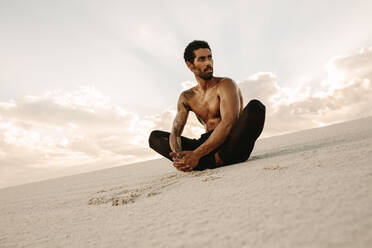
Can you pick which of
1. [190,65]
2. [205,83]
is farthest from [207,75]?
[190,65]

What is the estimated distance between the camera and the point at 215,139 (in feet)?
6.27

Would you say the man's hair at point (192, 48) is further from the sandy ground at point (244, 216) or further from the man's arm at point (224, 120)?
the sandy ground at point (244, 216)

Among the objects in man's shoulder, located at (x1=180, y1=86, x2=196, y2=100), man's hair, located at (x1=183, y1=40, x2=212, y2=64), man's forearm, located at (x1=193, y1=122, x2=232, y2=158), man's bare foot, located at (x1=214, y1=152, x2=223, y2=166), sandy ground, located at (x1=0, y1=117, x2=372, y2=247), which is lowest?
sandy ground, located at (x1=0, y1=117, x2=372, y2=247)

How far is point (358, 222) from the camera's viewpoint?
59cm

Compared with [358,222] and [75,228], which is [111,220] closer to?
[75,228]

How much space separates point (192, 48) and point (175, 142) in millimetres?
893

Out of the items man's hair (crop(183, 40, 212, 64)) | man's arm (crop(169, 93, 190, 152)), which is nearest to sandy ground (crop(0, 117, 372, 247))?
man's arm (crop(169, 93, 190, 152))

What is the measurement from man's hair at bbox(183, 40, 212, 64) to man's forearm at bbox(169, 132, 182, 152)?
731 millimetres

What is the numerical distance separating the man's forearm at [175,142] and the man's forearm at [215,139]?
12.5 inches

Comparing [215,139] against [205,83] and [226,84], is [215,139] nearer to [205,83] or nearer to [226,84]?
[226,84]

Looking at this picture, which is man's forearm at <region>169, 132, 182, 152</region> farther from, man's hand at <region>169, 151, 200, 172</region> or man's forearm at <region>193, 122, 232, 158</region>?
man's forearm at <region>193, 122, 232, 158</region>

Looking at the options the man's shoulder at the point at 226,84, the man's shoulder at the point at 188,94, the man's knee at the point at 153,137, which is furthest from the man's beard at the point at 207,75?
the man's knee at the point at 153,137

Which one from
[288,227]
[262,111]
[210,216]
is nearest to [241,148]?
[262,111]

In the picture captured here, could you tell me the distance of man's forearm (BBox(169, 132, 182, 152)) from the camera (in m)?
2.22
